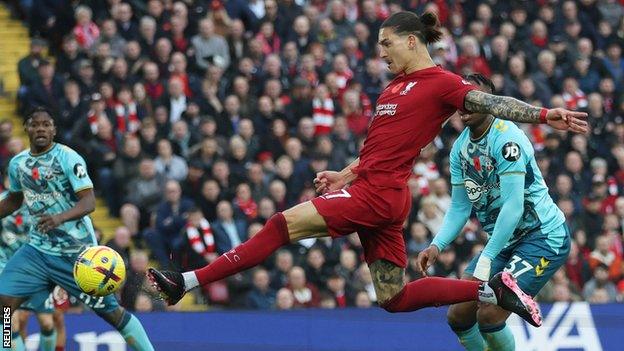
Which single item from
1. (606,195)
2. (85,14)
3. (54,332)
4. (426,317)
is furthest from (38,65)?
(606,195)

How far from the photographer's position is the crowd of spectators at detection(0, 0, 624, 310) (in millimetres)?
A: 17125

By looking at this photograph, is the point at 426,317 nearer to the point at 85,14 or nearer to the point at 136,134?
the point at 136,134

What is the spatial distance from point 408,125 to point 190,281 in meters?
1.90

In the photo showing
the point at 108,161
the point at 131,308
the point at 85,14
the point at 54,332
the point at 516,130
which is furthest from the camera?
the point at 85,14

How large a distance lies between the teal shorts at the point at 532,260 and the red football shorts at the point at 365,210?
1.16 metres

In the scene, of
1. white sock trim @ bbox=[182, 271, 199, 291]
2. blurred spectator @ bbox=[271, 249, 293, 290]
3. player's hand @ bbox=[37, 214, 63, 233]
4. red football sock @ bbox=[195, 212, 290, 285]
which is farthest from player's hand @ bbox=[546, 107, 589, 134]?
blurred spectator @ bbox=[271, 249, 293, 290]

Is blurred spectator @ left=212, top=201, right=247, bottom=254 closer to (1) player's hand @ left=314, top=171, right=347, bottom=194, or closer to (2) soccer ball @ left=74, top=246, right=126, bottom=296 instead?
(2) soccer ball @ left=74, top=246, right=126, bottom=296

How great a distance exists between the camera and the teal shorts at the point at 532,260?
435 inches

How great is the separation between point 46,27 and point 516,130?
32.8ft

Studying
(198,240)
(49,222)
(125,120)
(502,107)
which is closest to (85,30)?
(125,120)

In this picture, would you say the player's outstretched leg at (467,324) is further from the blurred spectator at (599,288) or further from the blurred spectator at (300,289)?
the blurred spectator at (599,288)

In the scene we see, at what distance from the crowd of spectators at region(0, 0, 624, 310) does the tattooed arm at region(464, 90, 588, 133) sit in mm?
6720

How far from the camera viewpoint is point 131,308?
16.1m

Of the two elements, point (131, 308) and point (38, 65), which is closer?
point (131, 308)
